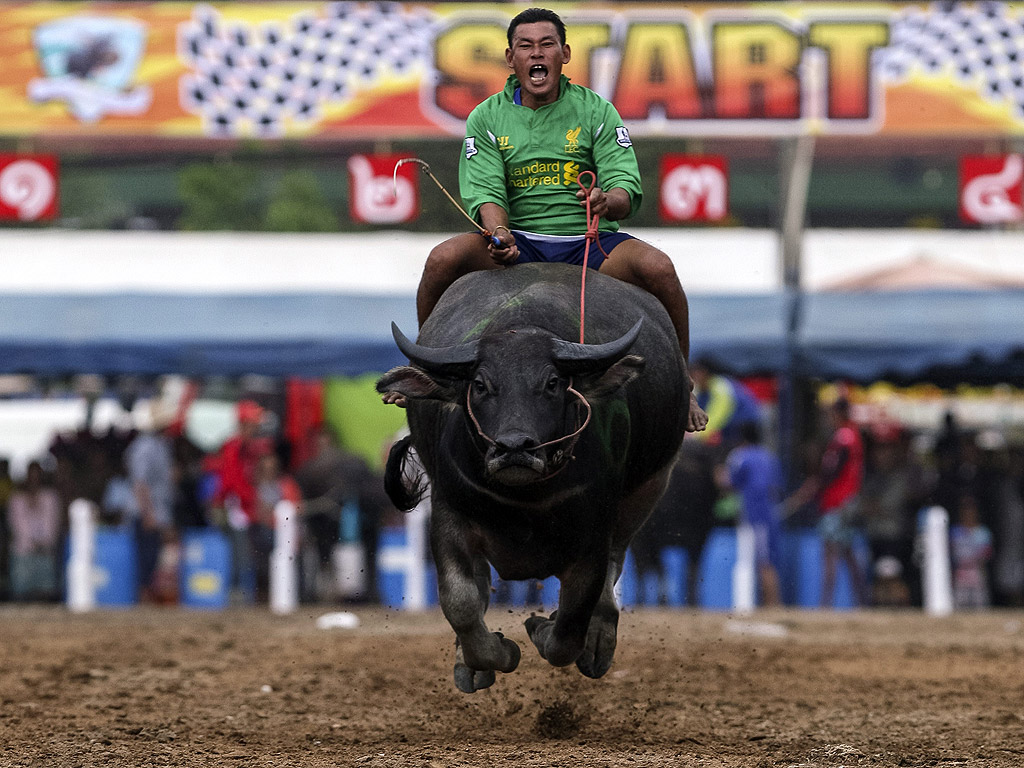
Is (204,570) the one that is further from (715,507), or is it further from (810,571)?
(810,571)

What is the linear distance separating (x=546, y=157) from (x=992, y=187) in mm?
11808

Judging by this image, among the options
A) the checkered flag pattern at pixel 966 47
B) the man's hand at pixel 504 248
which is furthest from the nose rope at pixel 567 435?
the checkered flag pattern at pixel 966 47

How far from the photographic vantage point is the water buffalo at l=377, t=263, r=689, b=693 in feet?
18.6

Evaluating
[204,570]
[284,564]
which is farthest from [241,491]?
[204,570]

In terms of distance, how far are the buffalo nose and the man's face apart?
82.2 inches

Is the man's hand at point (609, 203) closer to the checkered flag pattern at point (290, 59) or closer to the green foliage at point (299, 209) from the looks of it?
the checkered flag pattern at point (290, 59)

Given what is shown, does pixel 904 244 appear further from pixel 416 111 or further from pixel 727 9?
pixel 416 111

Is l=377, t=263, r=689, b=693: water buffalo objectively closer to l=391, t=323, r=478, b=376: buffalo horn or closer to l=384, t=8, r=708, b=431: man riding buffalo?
l=391, t=323, r=478, b=376: buffalo horn

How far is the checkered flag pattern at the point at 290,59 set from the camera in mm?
16938

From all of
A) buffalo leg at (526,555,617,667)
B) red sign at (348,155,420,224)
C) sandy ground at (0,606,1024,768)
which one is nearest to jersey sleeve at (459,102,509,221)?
buffalo leg at (526,555,617,667)

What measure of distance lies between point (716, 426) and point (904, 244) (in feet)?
21.7

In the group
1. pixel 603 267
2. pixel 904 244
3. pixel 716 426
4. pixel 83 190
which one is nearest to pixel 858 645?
pixel 716 426

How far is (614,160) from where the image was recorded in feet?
22.8

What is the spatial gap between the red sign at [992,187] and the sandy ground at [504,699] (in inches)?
218
